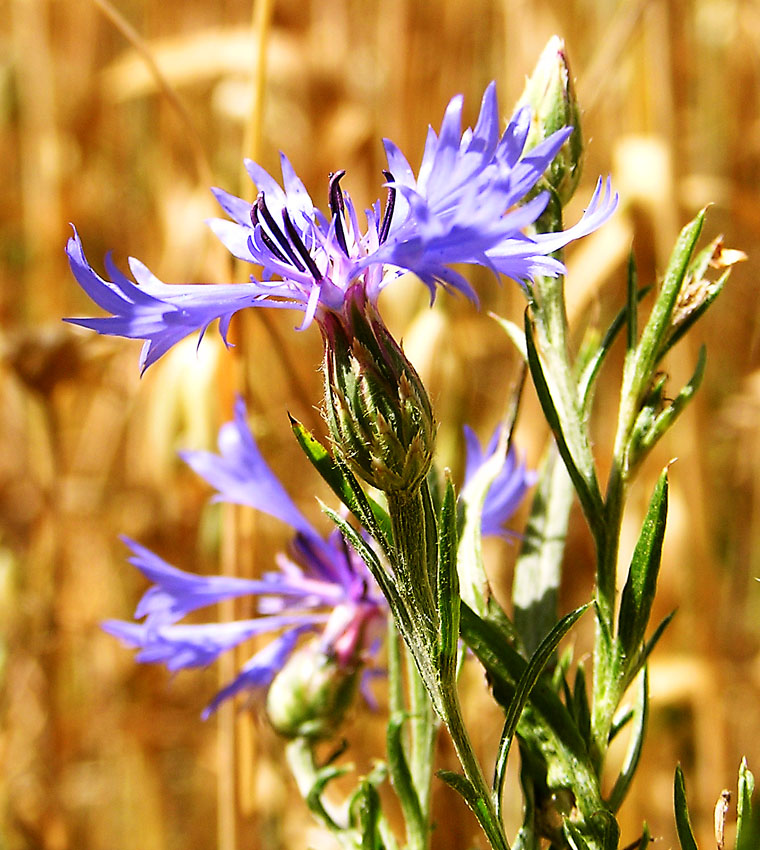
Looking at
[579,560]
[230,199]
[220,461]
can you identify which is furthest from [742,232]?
[230,199]

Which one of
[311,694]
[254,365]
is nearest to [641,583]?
[311,694]

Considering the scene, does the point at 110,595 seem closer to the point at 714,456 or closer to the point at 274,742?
the point at 274,742

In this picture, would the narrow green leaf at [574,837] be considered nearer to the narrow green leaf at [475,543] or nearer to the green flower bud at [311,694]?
the narrow green leaf at [475,543]

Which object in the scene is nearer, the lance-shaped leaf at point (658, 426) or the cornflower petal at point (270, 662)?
the lance-shaped leaf at point (658, 426)

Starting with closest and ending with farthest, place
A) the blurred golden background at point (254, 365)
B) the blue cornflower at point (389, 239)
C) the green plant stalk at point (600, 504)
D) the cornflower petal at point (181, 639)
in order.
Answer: the blue cornflower at point (389, 239), the green plant stalk at point (600, 504), the cornflower petal at point (181, 639), the blurred golden background at point (254, 365)

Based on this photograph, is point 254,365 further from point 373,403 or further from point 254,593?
point 373,403

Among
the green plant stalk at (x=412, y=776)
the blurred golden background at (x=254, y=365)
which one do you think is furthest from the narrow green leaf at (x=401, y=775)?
the blurred golden background at (x=254, y=365)
